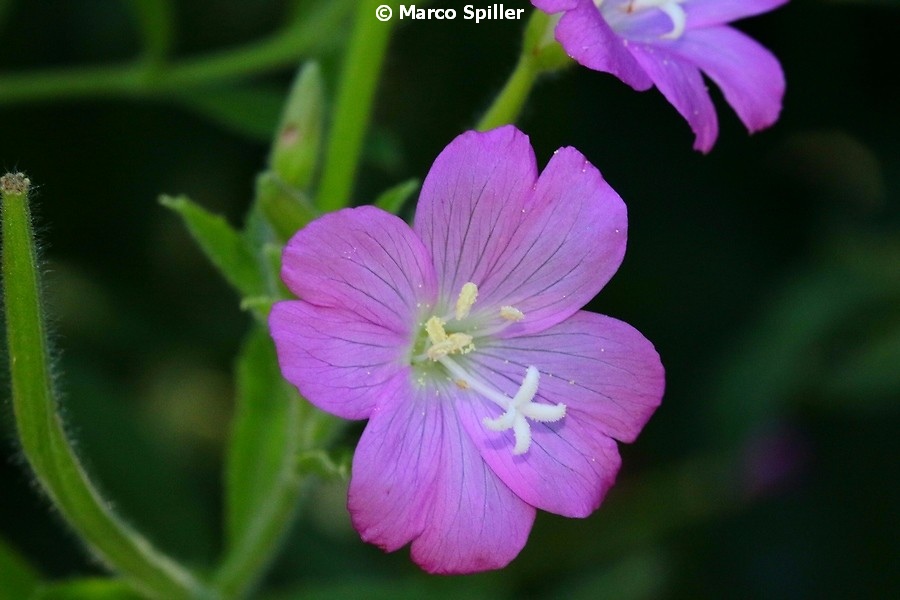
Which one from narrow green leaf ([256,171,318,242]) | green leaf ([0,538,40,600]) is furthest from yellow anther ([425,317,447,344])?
green leaf ([0,538,40,600])

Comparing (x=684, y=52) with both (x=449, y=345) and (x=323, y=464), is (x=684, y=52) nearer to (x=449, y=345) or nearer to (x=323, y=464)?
(x=449, y=345)

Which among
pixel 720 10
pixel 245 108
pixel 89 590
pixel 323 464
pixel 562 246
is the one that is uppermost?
pixel 720 10

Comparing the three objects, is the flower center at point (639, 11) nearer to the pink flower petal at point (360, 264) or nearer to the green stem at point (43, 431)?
the pink flower petal at point (360, 264)

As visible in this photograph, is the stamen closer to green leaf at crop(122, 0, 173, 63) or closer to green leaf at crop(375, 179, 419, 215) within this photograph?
green leaf at crop(375, 179, 419, 215)

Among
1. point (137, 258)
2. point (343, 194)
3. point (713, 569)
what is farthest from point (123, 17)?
point (713, 569)

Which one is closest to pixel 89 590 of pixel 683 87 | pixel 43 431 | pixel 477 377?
pixel 43 431

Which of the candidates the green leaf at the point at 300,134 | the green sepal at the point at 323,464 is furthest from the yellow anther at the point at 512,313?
the green leaf at the point at 300,134
